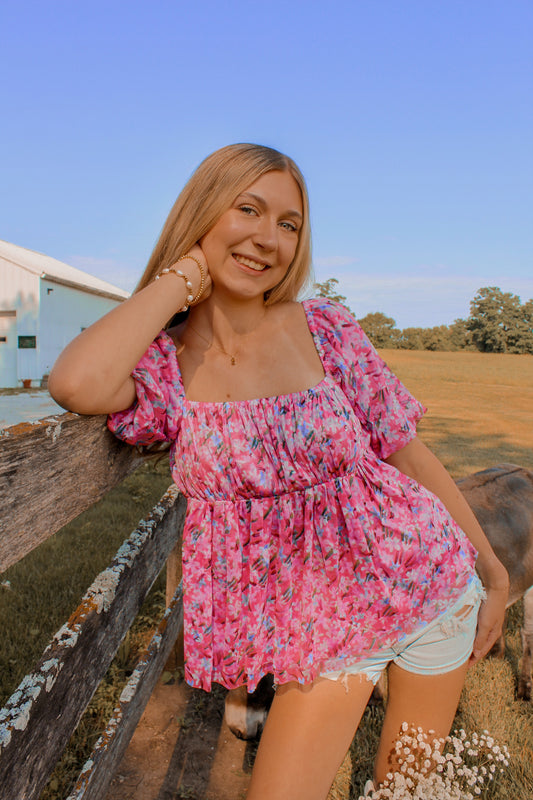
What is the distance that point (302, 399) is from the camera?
5.78ft

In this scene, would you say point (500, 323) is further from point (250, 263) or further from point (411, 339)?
point (250, 263)

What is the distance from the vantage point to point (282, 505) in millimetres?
1680

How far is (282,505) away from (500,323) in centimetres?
6484

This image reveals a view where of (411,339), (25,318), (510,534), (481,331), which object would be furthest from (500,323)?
(510,534)

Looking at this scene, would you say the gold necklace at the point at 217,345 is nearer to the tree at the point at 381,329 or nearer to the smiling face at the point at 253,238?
the smiling face at the point at 253,238

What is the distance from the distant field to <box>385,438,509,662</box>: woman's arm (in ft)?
24.4

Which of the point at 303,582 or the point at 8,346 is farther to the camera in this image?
the point at 8,346

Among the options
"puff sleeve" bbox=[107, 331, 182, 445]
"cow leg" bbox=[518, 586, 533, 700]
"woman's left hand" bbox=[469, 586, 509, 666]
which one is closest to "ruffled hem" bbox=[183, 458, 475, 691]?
"puff sleeve" bbox=[107, 331, 182, 445]

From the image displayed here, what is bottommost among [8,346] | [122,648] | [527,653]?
[8,346]

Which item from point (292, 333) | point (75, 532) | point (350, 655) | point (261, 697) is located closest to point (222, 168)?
point (292, 333)

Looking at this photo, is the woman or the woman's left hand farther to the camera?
the woman's left hand

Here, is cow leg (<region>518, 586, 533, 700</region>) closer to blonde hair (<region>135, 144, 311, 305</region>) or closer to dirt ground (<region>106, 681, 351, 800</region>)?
dirt ground (<region>106, 681, 351, 800</region>)

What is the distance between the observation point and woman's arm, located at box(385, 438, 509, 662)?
1986mm

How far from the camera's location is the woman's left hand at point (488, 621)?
77.9 inches
